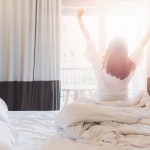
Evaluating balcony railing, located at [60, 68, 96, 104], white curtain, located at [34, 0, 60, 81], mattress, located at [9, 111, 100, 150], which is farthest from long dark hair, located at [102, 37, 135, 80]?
balcony railing, located at [60, 68, 96, 104]

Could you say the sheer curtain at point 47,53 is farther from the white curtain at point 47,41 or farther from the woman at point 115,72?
the woman at point 115,72

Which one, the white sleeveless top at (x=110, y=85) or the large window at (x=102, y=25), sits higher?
the large window at (x=102, y=25)

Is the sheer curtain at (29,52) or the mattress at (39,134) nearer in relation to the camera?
the mattress at (39,134)

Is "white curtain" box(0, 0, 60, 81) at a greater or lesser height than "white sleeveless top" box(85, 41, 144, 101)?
greater

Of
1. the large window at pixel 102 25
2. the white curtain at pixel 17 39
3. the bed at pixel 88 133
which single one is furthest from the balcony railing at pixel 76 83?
the bed at pixel 88 133

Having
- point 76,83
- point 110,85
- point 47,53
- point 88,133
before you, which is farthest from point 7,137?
point 76,83

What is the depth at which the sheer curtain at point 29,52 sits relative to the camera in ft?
9.37

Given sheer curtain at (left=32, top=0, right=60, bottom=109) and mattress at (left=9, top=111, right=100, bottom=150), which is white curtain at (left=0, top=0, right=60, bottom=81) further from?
mattress at (left=9, top=111, right=100, bottom=150)

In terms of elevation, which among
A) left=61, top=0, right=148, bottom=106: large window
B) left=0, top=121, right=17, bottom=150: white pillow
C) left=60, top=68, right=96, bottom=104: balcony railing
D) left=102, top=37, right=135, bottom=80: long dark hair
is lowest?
left=0, top=121, right=17, bottom=150: white pillow

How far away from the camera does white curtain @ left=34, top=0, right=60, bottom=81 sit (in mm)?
2869

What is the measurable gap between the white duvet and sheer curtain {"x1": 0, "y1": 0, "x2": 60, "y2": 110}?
151 cm

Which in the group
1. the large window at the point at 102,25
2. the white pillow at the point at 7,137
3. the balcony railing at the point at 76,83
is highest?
the large window at the point at 102,25

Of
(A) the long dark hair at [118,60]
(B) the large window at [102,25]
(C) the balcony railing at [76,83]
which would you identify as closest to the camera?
(A) the long dark hair at [118,60]

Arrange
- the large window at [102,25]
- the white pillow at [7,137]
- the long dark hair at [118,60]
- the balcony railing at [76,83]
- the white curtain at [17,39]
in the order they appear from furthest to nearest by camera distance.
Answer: the balcony railing at [76,83], the large window at [102,25], the white curtain at [17,39], the long dark hair at [118,60], the white pillow at [7,137]
